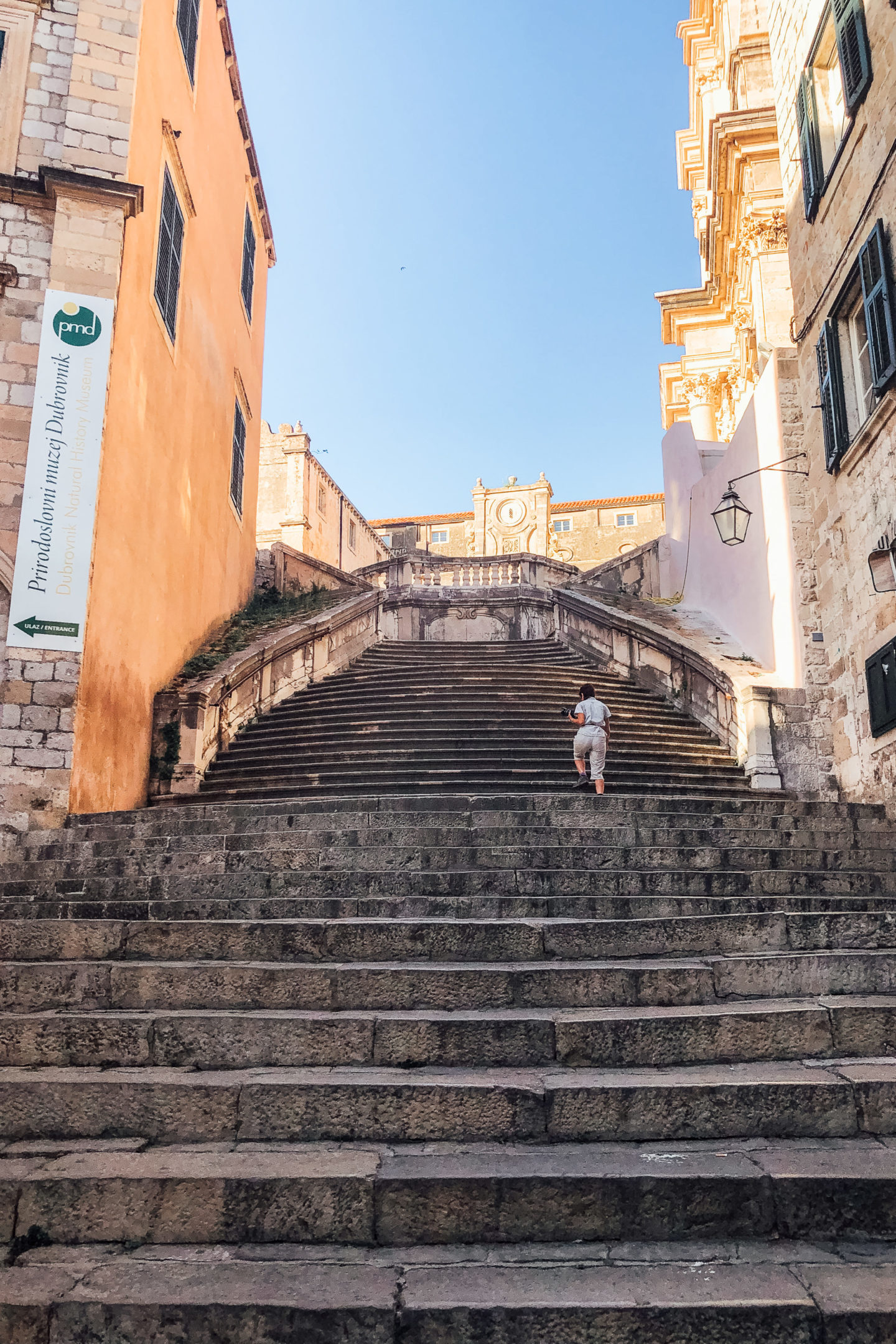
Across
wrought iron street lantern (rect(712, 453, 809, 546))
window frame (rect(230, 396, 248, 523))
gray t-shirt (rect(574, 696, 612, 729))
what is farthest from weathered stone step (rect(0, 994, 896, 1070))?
window frame (rect(230, 396, 248, 523))

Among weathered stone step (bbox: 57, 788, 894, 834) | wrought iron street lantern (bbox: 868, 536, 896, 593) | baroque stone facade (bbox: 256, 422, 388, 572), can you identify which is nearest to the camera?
weathered stone step (bbox: 57, 788, 894, 834)

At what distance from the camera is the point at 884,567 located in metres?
7.88

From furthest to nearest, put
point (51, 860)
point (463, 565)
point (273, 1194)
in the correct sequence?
point (463, 565) < point (51, 860) < point (273, 1194)

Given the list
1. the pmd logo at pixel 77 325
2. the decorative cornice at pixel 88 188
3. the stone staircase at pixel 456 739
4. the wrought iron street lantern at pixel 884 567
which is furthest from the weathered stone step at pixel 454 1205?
the decorative cornice at pixel 88 188

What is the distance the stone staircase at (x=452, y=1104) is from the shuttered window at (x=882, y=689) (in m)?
2.70

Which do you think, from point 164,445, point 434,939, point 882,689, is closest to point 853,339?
point 882,689

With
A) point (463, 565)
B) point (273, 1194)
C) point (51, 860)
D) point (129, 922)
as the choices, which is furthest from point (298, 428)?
point (273, 1194)

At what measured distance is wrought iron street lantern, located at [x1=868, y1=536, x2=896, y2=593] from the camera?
785cm

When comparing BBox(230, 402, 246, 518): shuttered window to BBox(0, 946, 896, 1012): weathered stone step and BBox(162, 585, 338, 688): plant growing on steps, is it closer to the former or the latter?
BBox(162, 585, 338, 688): plant growing on steps

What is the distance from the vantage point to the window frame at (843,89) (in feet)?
29.5

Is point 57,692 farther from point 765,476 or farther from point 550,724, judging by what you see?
point 765,476

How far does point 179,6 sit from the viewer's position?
1391cm

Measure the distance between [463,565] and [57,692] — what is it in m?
12.8

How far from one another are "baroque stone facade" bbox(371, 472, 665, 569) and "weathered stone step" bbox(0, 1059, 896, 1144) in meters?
47.6
